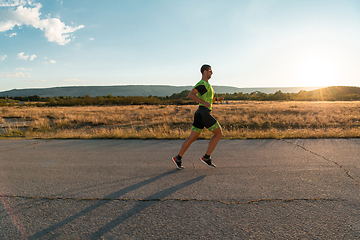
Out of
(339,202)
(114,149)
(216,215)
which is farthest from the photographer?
(114,149)

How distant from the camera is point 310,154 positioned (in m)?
5.56

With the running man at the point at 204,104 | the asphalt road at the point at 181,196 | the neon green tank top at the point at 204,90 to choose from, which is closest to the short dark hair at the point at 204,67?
the running man at the point at 204,104

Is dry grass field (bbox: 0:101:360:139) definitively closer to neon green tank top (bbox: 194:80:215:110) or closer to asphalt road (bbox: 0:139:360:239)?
asphalt road (bbox: 0:139:360:239)

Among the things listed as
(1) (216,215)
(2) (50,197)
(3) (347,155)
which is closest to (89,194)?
(2) (50,197)

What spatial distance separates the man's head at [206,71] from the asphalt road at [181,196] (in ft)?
6.36

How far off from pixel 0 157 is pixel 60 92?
637 ft

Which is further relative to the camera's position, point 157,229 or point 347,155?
point 347,155

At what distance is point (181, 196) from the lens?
3229mm

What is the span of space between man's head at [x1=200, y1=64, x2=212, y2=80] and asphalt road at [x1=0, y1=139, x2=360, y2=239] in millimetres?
1937

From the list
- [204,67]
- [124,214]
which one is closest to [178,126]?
[204,67]

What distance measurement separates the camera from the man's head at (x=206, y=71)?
14.5ft

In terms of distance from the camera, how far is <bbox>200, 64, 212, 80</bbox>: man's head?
441 cm

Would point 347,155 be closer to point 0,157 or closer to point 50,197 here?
point 50,197

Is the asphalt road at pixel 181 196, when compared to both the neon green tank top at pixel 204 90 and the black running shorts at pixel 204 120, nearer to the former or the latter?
the black running shorts at pixel 204 120
